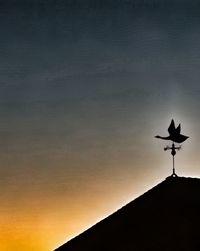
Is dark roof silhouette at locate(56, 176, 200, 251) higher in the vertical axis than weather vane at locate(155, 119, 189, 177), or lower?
lower

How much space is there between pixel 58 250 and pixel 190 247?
5085mm

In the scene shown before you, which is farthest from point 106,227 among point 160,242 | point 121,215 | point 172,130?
point 172,130

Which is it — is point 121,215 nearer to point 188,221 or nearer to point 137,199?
point 137,199

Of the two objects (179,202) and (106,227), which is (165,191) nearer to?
(179,202)

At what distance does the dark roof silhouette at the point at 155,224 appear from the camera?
2280 centimetres

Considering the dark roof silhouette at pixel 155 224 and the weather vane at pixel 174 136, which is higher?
the weather vane at pixel 174 136

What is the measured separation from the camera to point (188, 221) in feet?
75.2

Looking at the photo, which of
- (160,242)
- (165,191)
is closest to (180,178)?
(165,191)

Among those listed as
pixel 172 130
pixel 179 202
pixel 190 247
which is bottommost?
pixel 190 247

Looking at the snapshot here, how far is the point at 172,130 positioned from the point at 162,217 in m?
3.08

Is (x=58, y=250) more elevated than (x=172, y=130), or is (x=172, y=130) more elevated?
(x=172, y=130)

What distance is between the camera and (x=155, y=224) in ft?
76.8

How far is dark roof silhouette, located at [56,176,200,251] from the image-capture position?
Answer: 22797mm

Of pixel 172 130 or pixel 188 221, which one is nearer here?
pixel 188 221
